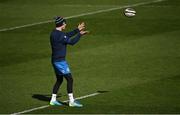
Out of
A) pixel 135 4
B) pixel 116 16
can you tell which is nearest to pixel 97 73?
pixel 116 16

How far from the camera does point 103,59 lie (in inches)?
968

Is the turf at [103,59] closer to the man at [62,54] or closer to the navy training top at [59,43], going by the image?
the man at [62,54]

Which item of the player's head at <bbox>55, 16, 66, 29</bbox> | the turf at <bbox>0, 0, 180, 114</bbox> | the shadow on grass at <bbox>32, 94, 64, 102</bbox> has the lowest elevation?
the shadow on grass at <bbox>32, 94, 64, 102</bbox>

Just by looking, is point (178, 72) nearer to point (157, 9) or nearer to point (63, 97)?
point (63, 97)

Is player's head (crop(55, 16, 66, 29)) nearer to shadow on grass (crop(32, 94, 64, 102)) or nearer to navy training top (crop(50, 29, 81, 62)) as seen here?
navy training top (crop(50, 29, 81, 62))

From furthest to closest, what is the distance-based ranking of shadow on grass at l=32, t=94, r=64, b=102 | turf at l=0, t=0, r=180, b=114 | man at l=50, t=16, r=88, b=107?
shadow on grass at l=32, t=94, r=64, b=102 → turf at l=0, t=0, r=180, b=114 → man at l=50, t=16, r=88, b=107

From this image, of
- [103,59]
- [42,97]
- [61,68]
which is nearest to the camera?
[61,68]

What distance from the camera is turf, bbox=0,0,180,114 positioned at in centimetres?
1941

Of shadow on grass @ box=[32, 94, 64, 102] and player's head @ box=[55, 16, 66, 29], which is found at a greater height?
player's head @ box=[55, 16, 66, 29]

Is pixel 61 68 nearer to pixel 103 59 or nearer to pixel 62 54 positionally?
pixel 62 54

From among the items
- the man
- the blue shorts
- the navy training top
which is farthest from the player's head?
the blue shorts

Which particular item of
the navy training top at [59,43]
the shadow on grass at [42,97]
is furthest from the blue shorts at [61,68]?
the shadow on grass at [42,97]

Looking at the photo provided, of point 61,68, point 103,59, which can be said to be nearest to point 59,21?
point 61,68

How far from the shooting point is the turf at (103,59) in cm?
1941
